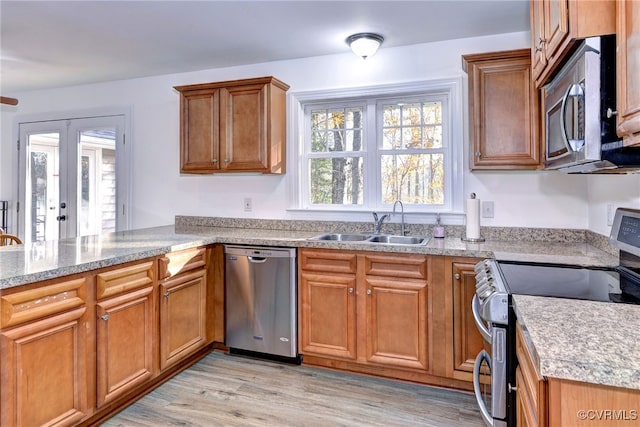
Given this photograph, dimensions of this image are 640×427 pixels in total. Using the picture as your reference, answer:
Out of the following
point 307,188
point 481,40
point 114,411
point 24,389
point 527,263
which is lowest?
point 114,411

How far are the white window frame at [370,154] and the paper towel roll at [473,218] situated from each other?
9.4 inches

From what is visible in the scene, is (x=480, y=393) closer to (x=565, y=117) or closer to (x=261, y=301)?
(x=565, y=117)

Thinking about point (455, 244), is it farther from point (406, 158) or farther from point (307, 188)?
point (307, 188)

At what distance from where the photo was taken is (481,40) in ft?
9.33

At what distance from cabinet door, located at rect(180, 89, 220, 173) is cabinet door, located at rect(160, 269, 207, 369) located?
0.97 m

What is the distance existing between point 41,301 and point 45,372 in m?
0.32

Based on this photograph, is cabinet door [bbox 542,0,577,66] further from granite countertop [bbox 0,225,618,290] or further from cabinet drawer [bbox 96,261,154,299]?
cabinet drawer [bbox 96,261,154,299]

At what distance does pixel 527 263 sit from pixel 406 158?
1.47 m

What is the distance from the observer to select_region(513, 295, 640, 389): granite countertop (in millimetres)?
805

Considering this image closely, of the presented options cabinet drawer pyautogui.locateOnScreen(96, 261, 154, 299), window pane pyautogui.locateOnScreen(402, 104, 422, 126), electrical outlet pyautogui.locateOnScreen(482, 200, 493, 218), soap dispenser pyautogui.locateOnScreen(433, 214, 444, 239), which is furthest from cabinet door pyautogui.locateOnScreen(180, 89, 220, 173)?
electrical outlet pyautogui.locateOnScreen(482, 200, 493, 218)

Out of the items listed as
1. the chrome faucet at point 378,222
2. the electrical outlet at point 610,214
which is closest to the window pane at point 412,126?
the chrome faucet at point 378,222

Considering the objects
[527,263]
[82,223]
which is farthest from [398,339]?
[82,223]

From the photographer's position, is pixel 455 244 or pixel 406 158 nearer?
pixel 455 244

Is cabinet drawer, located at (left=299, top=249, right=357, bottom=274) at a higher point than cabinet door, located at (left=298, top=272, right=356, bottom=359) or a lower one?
higher
